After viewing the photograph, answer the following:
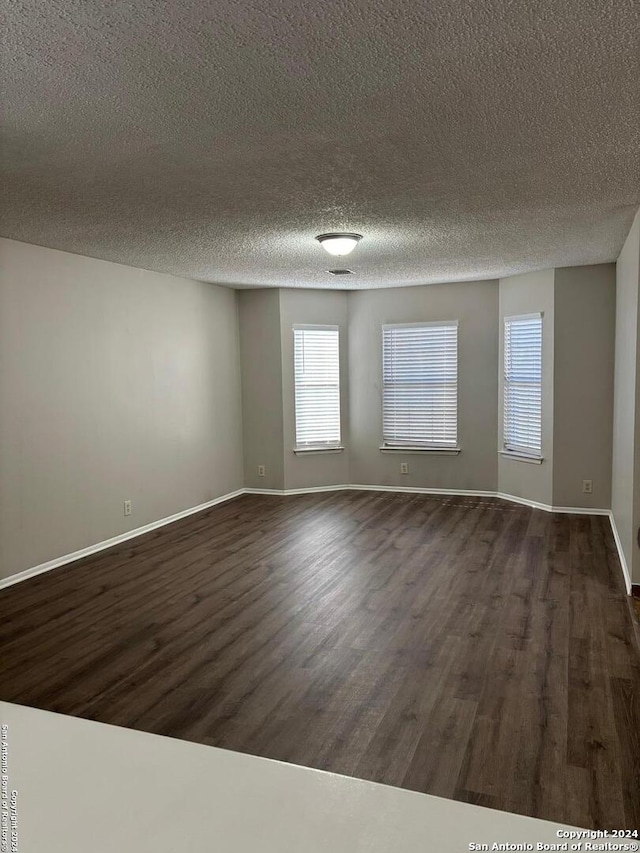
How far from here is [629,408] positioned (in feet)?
14.6

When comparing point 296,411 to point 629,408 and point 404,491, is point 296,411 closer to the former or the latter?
point 404,491

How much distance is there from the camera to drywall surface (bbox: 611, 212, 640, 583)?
4.19m

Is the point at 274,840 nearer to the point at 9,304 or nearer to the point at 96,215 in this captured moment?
the point at 96,215

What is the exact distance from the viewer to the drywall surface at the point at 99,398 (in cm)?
468

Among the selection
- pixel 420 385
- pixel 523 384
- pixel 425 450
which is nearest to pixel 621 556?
pixel 523 384

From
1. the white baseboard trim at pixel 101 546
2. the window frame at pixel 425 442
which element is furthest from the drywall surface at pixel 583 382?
the white baseboard trim at pixel 101 546

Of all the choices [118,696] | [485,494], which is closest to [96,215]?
[118,696]

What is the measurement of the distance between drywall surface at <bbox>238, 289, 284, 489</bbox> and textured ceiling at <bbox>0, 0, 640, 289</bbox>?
9.64 ft

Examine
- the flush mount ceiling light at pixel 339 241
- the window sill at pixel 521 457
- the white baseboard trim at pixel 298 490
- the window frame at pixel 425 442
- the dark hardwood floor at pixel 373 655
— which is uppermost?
the flush mount ceiling light at pixel 339 241

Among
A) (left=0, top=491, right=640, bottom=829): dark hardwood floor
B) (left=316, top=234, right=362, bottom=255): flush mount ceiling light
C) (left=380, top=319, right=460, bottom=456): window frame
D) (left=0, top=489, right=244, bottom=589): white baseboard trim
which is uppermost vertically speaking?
(left=316, top=234, right=362, bottom=255): flush mount ceiling light

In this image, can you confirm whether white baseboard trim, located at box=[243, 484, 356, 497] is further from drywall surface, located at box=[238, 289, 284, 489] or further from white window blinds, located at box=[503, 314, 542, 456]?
white window blinds, located at box=[503, 314, 542, 456]

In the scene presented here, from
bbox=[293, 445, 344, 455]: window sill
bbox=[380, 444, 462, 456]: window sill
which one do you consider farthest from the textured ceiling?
bbox=[293, 445, 344, 455]: window sill

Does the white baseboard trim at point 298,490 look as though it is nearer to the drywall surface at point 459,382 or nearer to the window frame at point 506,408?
the drywall surface at point 459,382

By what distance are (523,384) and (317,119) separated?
495cm
